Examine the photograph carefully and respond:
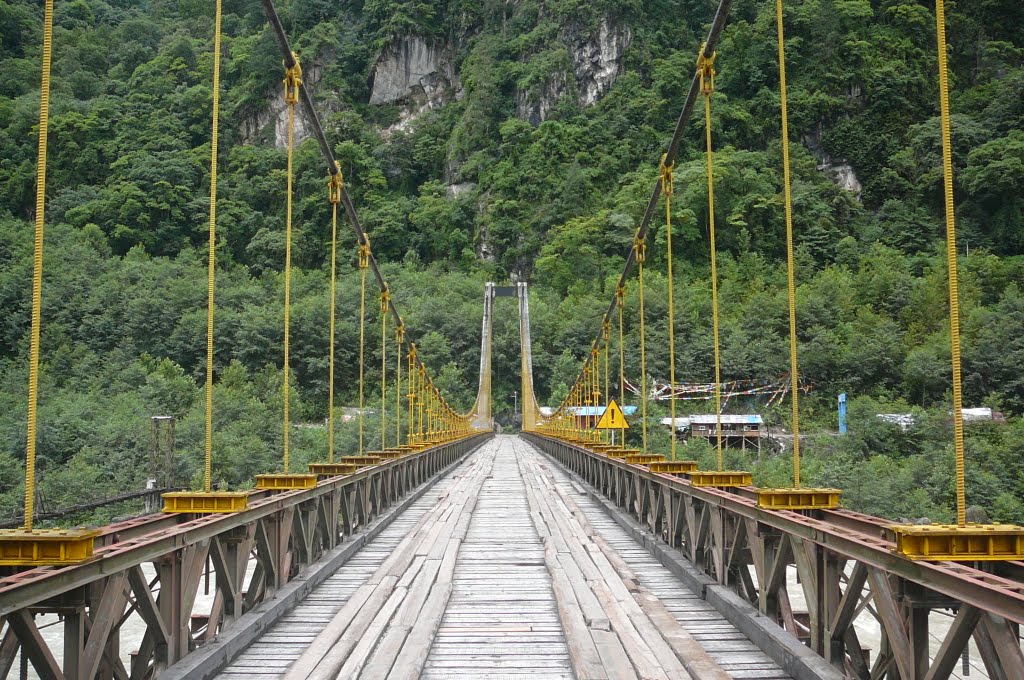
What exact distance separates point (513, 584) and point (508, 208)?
3657 inches

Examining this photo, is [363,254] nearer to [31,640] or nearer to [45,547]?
[45,547]

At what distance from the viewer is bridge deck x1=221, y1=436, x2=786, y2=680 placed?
184 inches

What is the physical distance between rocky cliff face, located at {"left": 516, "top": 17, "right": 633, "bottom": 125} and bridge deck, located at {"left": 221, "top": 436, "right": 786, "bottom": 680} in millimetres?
99427

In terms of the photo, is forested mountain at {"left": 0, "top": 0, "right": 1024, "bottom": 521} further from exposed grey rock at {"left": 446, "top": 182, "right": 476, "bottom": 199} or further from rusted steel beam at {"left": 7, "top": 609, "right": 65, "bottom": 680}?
rusted steel beam at {"left": 7, "top": 609, "right": 65, "bottom": 680}

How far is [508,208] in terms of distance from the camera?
98188 mm

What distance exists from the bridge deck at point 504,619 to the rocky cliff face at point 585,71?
326ft

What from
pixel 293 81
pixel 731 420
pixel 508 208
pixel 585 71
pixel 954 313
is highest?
pixel 585 71

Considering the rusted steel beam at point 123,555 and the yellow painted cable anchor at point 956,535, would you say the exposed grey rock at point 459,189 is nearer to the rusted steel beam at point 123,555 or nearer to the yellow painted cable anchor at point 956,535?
the rusted steel beam at point 123,555

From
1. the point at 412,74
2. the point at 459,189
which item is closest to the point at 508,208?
the point at 459,189

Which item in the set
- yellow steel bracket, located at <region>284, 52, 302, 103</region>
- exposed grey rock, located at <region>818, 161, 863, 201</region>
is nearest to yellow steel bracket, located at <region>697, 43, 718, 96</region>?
yellow steel bracket, located at <region>284, 52, 302, 103</region>

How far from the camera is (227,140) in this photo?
84375mm

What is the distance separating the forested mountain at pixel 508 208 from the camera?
124ft

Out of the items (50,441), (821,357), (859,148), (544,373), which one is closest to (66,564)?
(50,441)

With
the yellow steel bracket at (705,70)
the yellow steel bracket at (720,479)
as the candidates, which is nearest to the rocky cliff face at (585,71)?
the yellow steel bracket at (705,70)
